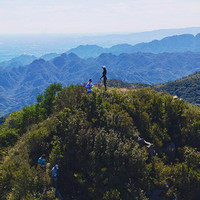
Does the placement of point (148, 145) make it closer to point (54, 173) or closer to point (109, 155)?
point (109, 155)

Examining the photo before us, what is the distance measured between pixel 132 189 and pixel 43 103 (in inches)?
1063

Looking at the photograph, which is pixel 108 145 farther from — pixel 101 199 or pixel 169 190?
pixel 169 190

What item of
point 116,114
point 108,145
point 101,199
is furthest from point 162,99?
point 101,199

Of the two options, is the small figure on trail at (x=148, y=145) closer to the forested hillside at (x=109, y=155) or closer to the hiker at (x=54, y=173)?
the forested hillside at (x=109, y=155)

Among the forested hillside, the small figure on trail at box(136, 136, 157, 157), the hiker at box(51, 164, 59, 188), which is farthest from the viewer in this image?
the small figure on trail at box(136, 136, 157, 157)

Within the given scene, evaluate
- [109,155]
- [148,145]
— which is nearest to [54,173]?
[109,155]

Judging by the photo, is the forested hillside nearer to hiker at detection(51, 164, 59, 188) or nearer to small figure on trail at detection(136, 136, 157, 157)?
small figure on trail at detection(136, 136, 157, 157)

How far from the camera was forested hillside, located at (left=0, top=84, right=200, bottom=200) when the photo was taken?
698 inches

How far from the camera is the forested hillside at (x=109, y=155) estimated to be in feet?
58.2

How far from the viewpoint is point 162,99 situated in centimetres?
2948

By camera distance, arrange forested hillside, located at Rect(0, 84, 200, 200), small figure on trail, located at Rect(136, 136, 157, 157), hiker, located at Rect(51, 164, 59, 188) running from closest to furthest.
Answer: forested hillside, located at Rect(0, 84, 200, 200) → hiker, located at Rect(51, 164, 59, 188) → small figure on trail, located at Rect(136, 136, 157, 157)

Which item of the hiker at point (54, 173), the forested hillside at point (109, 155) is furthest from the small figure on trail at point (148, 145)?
the hiker at point (54, 173)

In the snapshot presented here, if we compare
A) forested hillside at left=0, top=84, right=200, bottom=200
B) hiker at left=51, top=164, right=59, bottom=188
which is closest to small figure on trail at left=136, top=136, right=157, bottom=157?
forested hillside at left=0, top=84, right=200, bottom=200

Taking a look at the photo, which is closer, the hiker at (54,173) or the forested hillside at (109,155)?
the forested hillside at (109,155)
